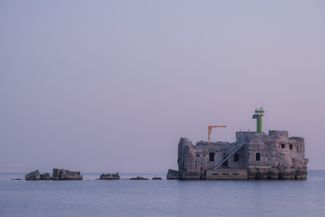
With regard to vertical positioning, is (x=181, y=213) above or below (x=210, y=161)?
below

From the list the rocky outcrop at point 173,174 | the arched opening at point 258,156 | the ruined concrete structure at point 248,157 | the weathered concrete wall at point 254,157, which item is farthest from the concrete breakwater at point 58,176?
the arched opening at point 258,156

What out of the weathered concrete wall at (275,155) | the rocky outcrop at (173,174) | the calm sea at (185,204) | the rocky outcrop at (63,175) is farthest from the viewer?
the rocky outcrop at (63,175)

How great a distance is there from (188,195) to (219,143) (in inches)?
889

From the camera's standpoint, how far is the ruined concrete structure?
76.1 metres

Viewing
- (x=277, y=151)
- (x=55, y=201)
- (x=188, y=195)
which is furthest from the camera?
(x=277, y=151)

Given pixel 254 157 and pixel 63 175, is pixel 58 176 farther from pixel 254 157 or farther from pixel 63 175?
pixel 254 157

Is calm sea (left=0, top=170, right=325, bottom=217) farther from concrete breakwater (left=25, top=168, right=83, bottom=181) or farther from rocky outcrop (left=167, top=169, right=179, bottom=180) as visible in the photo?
concrete breakwater (left=25, top=168, right=83, bottom=181)

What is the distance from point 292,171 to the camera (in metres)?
78.2

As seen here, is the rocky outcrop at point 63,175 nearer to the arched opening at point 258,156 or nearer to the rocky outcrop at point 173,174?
the rocky outcrop at point 173,174

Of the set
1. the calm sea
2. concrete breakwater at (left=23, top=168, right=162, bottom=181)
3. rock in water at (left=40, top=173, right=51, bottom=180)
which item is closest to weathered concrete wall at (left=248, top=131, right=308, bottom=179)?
the calm sea

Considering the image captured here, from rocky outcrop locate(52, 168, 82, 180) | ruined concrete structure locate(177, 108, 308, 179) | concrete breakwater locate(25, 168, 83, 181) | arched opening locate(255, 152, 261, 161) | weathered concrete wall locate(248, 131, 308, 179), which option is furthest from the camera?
concrete breakwater locate(25, 168, 83, 181)

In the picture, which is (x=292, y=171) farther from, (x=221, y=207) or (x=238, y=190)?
(x=221, y=207)

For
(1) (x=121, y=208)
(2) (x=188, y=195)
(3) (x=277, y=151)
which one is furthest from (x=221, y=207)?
(3) (x=277, y=151)

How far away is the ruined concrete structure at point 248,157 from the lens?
7606cm
